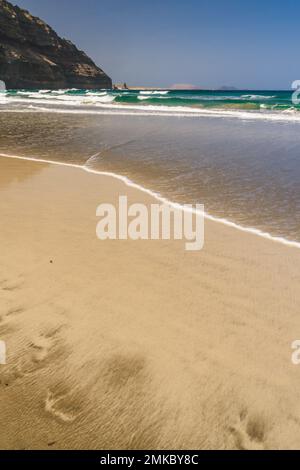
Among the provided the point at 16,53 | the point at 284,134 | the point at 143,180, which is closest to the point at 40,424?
the point at 143,180

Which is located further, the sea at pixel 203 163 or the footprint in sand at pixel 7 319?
the sea at pixel 203 163

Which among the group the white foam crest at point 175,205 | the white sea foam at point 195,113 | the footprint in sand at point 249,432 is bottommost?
the footprint in sand at point 249,432

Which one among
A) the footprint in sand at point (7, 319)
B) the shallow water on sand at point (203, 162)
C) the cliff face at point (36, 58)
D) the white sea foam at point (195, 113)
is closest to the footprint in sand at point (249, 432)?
the footprint in sand at point (7, 319)

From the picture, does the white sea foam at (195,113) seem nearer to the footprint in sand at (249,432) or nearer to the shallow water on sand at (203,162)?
the shallow water on sand at (203,162)

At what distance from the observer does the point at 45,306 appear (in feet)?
8.70

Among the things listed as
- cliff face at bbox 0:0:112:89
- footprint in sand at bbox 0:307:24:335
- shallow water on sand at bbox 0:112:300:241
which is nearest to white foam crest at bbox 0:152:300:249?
shallow water on sand at bbox 0:112:300:241

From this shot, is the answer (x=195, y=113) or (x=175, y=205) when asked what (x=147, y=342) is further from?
(x=195, y=113)

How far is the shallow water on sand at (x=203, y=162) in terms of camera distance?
16.8 ft

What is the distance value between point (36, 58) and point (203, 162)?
109m

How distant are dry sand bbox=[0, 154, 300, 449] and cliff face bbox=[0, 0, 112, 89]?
98.7 m

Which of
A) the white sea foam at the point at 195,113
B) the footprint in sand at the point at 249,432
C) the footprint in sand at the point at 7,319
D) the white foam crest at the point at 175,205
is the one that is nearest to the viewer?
the footprint in sand at the point at 249,432

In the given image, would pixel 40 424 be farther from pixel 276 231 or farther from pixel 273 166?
pixel 273 166

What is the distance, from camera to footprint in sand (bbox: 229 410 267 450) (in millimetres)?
1698

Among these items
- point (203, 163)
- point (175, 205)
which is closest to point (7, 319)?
point (175, 205)
